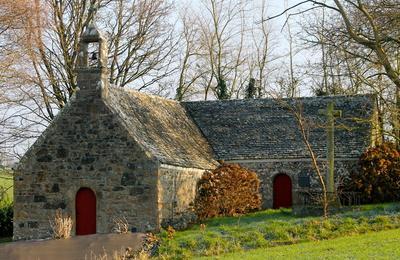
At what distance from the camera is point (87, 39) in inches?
1075

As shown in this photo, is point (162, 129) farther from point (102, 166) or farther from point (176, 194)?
point (102, 166)

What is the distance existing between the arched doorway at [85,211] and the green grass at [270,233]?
139 inches

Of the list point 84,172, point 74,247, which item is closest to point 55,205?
point 84,172

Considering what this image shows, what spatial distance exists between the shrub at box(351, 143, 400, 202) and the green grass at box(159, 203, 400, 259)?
15.3 ft

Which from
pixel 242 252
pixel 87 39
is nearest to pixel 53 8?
pixel 87 39

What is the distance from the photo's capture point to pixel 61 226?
960 inches

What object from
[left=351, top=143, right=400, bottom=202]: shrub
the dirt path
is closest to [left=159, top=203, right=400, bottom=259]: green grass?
the dirt path

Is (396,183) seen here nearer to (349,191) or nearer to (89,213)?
(349,191)

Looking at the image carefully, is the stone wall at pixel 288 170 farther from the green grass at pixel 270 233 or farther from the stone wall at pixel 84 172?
the stone wall at pixel 84 172

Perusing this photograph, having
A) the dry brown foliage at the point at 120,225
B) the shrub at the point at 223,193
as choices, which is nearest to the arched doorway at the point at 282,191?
the shrub at the point at 223,193

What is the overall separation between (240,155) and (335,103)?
5.45 metres

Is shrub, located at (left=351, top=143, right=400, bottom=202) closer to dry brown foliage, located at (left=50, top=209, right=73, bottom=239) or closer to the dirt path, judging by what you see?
the dirt path

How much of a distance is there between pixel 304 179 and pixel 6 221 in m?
12.9

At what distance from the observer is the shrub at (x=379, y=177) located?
29156mm
